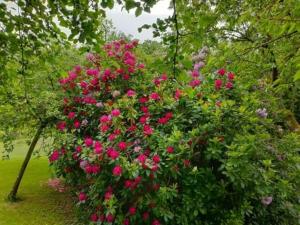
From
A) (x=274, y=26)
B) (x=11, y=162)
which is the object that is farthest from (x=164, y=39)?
(x=11, y=162)

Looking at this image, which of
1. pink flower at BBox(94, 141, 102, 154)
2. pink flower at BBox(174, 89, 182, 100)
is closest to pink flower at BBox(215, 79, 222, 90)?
pink flower at BBox(174, 89, 182, 100)

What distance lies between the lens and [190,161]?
520 centimetres

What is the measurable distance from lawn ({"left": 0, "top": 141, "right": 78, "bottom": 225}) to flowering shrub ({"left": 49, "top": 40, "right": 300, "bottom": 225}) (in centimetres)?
292

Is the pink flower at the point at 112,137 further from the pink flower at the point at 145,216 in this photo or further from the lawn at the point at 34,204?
the lawn at the point at 34,204

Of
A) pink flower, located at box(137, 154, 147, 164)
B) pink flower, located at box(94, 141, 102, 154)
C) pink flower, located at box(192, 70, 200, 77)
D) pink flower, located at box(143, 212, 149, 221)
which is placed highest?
pink flower, located at box(192, 70, 200, 77)

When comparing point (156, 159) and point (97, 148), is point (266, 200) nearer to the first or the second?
point (156, 159)

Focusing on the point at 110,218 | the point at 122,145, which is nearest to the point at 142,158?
the point at 122,145

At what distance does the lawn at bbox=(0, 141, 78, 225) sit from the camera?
8.74 m

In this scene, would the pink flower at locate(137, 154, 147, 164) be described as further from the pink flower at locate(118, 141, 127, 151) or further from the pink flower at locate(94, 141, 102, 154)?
the pink flower at locate(94, 141, 102, 154)

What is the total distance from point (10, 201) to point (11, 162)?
5734mm

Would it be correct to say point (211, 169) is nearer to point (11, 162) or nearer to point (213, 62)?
point (213, 62)

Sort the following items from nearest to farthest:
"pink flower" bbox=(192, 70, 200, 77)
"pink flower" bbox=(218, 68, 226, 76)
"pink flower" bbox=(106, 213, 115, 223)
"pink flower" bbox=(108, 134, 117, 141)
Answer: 1. "pink flower" bbox=(106, 213, 115, 223)
2. "pink flower" bbox=(108, 134, 117, 141)
3. "pink flower" bbox=(218, 68, 226, 76)
4. "pink flower" bbox=(192, 70, 200, 77)

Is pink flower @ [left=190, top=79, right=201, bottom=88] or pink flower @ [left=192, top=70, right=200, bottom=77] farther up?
pink flower @ [left=192, top=70, right=200, bottom=77]

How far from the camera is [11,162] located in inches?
609
